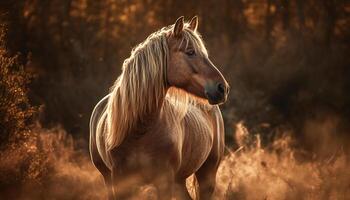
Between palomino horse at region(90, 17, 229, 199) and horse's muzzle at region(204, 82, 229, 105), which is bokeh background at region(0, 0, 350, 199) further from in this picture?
horse's muzzle at region(204, 82, 229, 105)

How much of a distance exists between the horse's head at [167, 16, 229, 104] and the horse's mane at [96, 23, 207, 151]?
0.03m

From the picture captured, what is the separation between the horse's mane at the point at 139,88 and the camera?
584 cm

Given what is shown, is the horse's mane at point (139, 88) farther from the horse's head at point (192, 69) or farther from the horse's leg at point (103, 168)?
the horse's leg at point (103, 168)

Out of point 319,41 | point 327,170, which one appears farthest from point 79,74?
point 327,170

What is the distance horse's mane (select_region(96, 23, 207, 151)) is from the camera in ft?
19.2

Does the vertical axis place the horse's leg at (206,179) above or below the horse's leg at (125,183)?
below

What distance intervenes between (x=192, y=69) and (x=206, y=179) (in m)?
2.48

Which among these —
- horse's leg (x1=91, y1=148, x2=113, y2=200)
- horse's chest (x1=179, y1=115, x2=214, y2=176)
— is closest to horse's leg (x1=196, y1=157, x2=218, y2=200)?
horse's chest (x1=179, y1=115, x2=214, y2=176)

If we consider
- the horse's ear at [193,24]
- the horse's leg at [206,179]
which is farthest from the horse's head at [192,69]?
the horse's leg at [206,179]

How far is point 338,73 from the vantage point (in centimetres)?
1670

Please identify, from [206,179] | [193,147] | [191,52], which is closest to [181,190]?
[193,147]

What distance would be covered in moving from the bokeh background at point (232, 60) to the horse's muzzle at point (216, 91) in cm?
437

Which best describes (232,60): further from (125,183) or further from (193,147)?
(125,183)

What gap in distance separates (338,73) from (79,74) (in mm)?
7409
